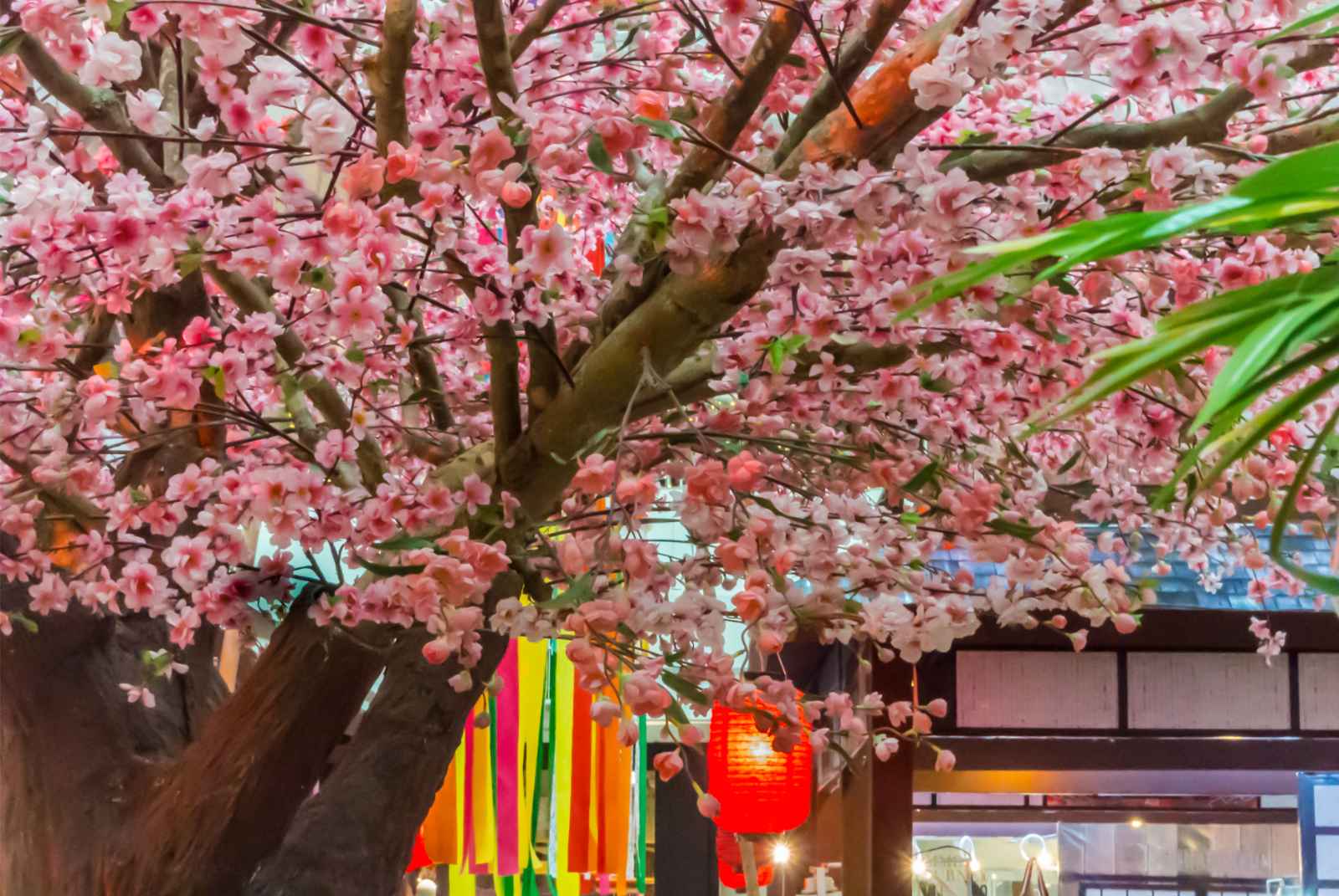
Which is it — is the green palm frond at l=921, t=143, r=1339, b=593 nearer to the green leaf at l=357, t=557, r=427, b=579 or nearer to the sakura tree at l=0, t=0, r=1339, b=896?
the sakura tree at l=0, t=0, r=1339, b=896

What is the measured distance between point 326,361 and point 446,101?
665 mm

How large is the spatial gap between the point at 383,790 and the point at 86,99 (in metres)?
1.45

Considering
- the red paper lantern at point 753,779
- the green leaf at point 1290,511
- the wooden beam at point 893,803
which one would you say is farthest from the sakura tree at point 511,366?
the red paper lantern at point 753,779

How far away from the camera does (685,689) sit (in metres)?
2.06

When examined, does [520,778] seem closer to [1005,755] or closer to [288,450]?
[1005,755]

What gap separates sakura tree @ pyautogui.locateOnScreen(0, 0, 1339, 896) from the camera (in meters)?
1.88

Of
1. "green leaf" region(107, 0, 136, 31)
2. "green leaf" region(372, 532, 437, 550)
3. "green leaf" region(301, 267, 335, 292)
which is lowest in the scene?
"green leaf" region(372, 532, 437, 550)

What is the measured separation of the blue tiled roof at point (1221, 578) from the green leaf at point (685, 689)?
2.83 m

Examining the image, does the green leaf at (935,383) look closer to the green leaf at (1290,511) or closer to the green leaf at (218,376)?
the green leaf at (218,376)

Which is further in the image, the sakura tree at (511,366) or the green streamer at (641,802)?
the green streamer at (641,802)

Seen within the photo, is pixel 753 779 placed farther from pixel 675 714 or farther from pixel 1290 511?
pixel 1290 511

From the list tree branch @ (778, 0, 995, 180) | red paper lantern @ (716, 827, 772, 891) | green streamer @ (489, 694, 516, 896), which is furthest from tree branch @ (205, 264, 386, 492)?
red paper lantern @ (716, 827, 772, 891)

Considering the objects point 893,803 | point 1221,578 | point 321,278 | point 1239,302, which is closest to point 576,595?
point 321,278

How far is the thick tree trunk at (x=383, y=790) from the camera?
256 cm
